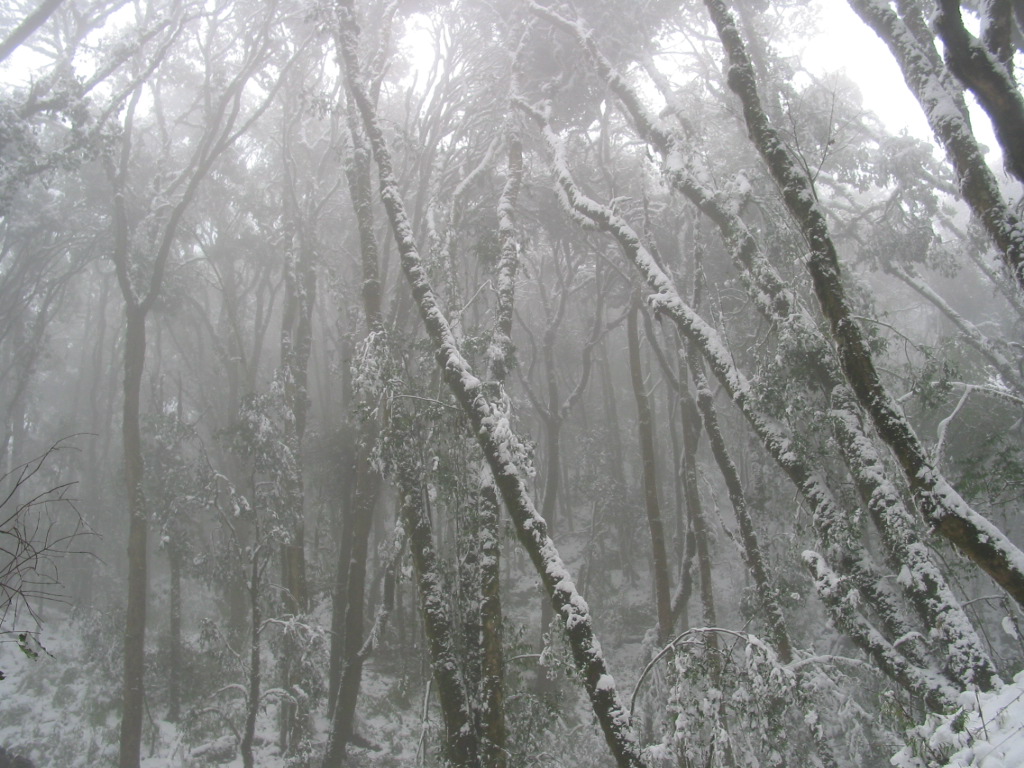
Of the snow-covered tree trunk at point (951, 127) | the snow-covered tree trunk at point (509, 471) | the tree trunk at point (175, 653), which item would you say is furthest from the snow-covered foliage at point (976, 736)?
the tree trunk at point (175, 653)

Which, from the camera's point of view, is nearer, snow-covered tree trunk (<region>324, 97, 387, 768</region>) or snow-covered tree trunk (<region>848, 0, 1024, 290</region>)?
snow-covered tree trunk (<region>848, 0, 1024, 290</region>)

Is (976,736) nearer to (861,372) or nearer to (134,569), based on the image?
(861,372)

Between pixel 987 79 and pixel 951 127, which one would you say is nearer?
pixel 987 79

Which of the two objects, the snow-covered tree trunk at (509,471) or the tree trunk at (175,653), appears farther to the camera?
the tree trunk at (175,653)

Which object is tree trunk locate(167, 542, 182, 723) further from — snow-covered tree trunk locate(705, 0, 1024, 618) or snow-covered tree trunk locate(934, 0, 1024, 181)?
snow-covered tree trunk locate(934, 0, 1024, 181)

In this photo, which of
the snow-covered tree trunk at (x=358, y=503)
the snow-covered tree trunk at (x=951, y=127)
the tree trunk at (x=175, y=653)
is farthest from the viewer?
the tree trunk at (x=175, y=653)

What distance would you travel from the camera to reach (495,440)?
20.0 ft

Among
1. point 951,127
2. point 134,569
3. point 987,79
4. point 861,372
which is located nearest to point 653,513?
point 861,372

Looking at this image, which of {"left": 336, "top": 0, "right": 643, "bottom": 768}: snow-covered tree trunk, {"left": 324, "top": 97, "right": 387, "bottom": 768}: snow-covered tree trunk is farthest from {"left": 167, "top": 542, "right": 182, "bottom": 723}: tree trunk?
{"left": 336, "top": 0, "right": 643, "bottom": 768}: snow-covered tree trunk

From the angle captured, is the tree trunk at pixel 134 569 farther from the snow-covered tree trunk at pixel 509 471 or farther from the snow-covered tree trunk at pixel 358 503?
the snow-covered tree trunk at pixel 509 471

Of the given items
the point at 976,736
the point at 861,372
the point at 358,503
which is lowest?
the point at 976,736

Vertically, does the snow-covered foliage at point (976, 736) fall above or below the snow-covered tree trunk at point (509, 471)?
below

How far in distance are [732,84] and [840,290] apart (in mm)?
2391

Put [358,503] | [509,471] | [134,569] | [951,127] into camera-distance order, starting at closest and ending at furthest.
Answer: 1. [951,127]
2. [509,471]
3. [358,503]
4. [134,569]
